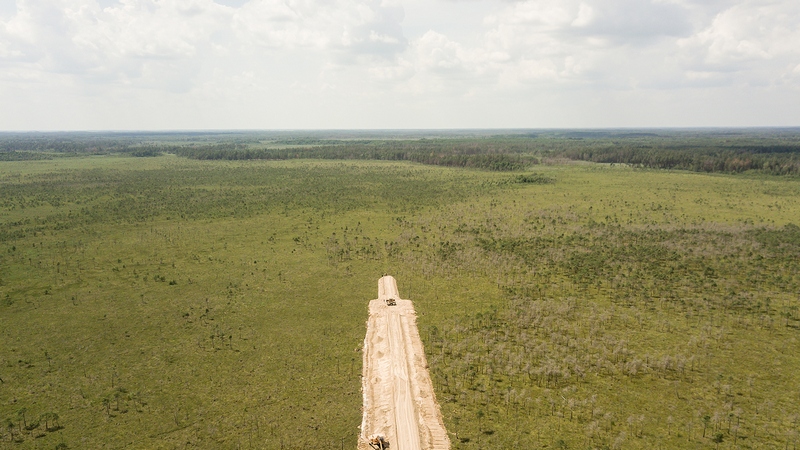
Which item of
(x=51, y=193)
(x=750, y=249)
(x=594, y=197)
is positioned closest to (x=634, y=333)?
(x=750, y=249)

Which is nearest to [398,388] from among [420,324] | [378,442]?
[378,442]

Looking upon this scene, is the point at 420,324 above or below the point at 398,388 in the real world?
above

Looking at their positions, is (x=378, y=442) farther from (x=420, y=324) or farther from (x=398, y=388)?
(x=420, y=324)

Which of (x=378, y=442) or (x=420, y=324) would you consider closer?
(x=378, y=442)

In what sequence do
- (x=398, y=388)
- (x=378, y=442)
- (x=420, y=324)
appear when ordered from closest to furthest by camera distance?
1. (x=378, y=442)
2. (x=398, y=388)
3. (x=420, y=324)

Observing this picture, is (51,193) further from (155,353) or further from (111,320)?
(155,353)

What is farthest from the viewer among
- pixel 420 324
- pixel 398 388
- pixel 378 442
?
pixel 420 324
